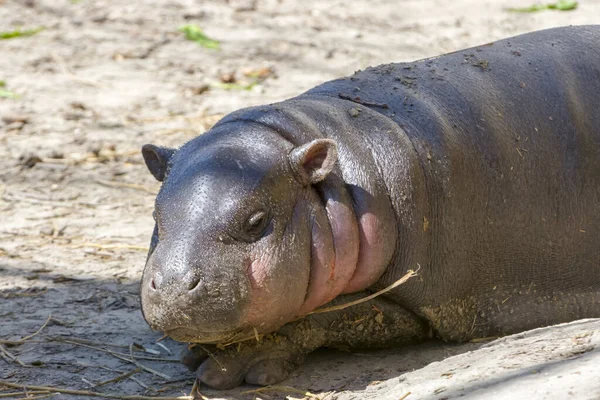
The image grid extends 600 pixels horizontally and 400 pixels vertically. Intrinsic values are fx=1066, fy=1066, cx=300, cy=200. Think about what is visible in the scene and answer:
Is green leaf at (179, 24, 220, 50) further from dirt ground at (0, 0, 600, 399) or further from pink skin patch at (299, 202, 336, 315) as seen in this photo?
pink skin patch at (299, 202, 336, 315)

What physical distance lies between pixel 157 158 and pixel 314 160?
0.78 metres

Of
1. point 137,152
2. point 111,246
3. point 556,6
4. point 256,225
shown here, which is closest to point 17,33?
point 137,152

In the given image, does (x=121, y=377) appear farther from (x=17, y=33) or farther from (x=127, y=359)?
(x=17, y=33)

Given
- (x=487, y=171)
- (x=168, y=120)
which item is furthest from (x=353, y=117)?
(x=168, y=120)

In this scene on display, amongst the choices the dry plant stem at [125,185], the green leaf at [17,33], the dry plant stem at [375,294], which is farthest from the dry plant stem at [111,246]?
the green leaf at [17,33]

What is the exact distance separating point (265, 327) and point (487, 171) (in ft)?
4.34

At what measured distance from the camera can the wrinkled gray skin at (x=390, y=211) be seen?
4113 mm

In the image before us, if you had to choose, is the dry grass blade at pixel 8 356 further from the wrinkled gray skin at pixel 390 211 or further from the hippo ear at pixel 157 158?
the hippo ear at pixel 157 158

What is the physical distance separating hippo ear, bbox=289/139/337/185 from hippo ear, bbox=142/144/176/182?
2.05 feet

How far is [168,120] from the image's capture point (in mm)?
8414

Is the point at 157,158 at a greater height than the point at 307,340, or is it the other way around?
the point at 157,158

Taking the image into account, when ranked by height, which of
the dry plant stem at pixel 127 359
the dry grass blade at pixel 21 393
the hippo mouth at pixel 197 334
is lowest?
the dry plant stem at pixel 127 359

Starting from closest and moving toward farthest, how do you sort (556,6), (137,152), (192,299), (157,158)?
(192,299), (157,158), (137,152), (556,6)

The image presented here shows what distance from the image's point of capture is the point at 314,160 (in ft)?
14.3
